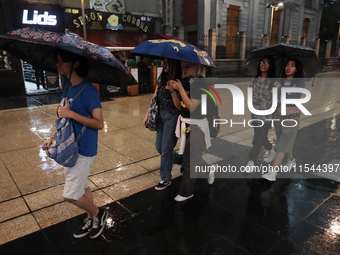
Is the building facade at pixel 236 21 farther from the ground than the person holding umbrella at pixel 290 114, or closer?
farther from the ground

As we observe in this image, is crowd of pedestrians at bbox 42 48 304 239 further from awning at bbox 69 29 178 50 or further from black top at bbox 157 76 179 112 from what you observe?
awning at bbox 69 29 178 50

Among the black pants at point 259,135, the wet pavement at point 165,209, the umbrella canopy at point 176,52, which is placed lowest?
the wet pavement at point 165,209

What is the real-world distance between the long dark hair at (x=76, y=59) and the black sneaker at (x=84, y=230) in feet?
5.19

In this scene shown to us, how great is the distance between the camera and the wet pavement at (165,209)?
2633 mm

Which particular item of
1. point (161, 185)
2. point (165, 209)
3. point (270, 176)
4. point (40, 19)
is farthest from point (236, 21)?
point (165, 209)

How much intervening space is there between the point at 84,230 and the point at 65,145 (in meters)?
1.05

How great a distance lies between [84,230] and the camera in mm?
2764

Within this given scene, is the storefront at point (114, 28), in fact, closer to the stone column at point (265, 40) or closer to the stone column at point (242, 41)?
the stone column at point (242, 41)

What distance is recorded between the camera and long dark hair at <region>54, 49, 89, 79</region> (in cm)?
228

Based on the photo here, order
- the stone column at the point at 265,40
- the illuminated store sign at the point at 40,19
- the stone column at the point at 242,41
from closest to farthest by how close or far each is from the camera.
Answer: the illuminated store sign at the point at 40,19
the stone column at the point at 242,41
the stone column at the point at 265,40

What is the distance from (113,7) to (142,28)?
2026 mm

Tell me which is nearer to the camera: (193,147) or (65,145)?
(65,145)

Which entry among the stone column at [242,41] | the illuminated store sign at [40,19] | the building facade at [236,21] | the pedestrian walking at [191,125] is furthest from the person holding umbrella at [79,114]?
the stone column at [242,41]

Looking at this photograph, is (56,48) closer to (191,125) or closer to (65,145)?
(65,145)
